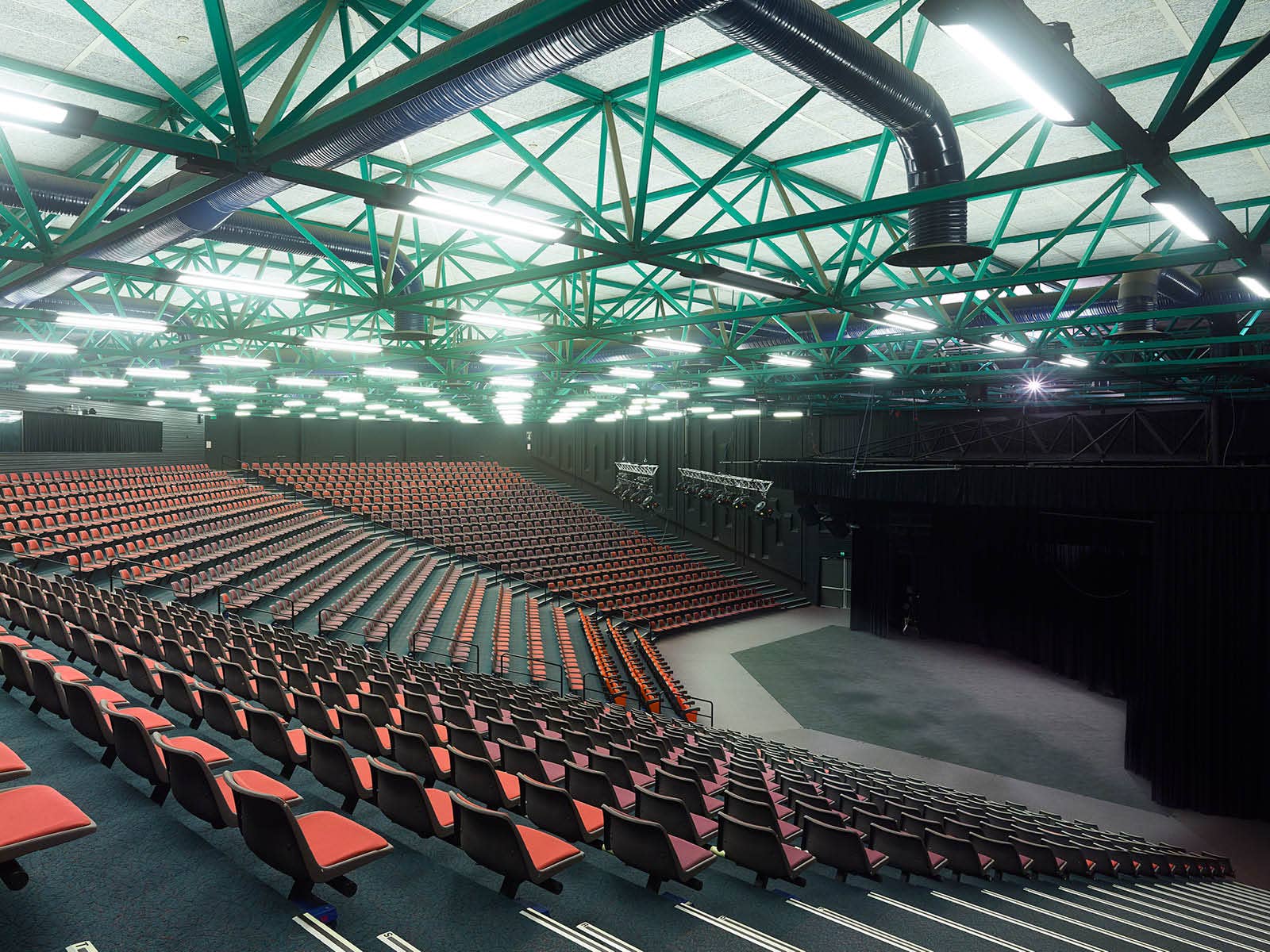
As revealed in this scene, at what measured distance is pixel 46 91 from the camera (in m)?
5.59


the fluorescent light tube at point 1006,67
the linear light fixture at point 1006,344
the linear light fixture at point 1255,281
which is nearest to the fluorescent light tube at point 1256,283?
the linear light fixture at point 1255,281

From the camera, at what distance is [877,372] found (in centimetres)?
1424

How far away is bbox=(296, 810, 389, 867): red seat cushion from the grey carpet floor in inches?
531

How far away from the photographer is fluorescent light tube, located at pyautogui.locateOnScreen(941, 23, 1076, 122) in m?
2.69

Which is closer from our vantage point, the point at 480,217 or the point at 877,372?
the point at 480,217

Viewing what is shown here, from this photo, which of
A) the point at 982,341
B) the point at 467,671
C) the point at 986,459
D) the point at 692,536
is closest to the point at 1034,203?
the point at 982,341

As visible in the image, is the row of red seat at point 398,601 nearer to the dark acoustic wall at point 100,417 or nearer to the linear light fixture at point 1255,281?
the linear light fixture at point 1255,281

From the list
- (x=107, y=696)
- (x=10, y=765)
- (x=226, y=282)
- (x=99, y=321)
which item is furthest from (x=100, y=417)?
(x=10, y=765)

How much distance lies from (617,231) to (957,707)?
15.7 metres

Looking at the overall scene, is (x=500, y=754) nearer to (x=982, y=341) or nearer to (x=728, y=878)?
(x=728, y=878)

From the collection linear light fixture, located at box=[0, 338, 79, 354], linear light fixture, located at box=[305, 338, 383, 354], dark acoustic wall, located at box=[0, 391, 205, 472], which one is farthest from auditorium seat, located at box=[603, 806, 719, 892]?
dark acoustic wall, located at box=[0, 391, 205, 472]

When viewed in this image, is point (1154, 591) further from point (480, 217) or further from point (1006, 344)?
point (480, 217)

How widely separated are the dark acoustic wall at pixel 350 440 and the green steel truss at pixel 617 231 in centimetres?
1753

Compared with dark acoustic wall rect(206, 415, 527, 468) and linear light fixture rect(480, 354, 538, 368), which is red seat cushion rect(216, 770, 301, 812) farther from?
dark acoustic wall rect(206, 415, 527, 468)
